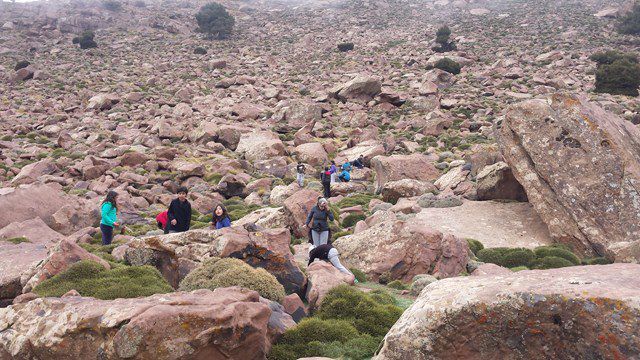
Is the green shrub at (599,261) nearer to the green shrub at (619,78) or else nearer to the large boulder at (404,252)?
the large boulder at (404,252)

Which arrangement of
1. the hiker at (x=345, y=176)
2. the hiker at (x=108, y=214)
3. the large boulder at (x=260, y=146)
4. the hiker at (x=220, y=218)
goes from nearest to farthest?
the hiker at (x=220, y=218) → the hiker at (x=108, y=214) → the hiker at (x=345, y=176) → the large boulder at (x=260, y=146)

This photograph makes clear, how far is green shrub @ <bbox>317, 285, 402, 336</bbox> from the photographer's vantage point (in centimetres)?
1088

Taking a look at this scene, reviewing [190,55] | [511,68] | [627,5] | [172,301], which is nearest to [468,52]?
[511,68]

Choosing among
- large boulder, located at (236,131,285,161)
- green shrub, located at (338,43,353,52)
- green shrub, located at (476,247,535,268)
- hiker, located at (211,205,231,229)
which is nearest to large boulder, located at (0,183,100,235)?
hiker, located at (211,205,231,229)

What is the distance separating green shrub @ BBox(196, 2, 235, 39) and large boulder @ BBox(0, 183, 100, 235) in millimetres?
72560

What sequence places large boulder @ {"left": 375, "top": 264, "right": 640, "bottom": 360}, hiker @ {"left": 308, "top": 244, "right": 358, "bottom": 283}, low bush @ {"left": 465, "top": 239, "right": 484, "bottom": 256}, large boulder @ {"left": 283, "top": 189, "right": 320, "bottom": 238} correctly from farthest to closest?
large boulder @ {"left": 283, "top": 189, "right": 320, "bottom": 238} < low bush @ {"left": 465, "top": 239, "right": 484, "bottom": 256} < hiker @ {"left": 308, "top": 244, "right": 358, "bottom": 283} < large boulder @ {"left": 375, "top": 264, "right": 640, "bottom": 360}

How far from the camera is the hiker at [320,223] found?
647 inches

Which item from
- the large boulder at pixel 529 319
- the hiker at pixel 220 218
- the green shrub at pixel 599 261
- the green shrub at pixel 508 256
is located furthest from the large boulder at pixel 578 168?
the large boulder at pixel 529 319

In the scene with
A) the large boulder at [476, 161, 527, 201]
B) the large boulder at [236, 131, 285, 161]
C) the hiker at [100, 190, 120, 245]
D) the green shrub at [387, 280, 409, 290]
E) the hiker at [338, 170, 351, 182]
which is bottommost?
the large boulder at [236, 131, 285, 161]

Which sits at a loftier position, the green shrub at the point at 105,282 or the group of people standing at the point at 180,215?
the green shrub at the point at 105,282

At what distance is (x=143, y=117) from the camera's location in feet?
165

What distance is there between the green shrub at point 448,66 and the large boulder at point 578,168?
4366cm

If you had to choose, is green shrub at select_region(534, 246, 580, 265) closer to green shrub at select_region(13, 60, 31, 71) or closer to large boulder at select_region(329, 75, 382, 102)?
large boulder at select_region(329, 75, 382, 102)

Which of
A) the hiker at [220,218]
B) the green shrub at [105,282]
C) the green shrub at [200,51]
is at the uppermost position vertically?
the green shrub at [105,282]
